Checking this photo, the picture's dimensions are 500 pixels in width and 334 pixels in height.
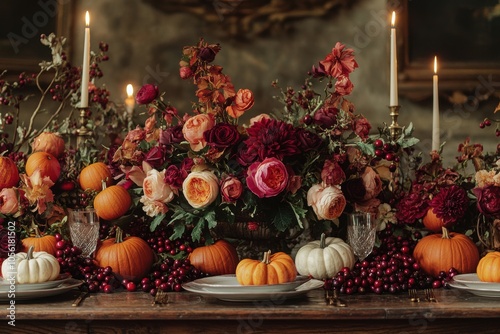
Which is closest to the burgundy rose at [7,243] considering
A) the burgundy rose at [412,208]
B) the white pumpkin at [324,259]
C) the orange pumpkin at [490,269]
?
the white pumpkin at [324,259]

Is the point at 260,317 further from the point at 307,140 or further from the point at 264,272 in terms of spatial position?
the point at 307,140

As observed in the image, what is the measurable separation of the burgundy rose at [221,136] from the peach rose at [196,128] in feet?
0.06

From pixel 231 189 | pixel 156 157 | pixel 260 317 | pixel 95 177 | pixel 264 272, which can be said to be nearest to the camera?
pixel 260 317

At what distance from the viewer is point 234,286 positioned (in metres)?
1.33

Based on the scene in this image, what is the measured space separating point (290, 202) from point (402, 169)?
15.6 inches

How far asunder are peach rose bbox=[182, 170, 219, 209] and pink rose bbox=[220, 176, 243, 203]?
0.02 m

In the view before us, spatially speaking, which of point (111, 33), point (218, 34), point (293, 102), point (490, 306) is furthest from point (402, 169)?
point (111, 33)

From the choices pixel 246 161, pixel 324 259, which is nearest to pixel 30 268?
pixel 246 161

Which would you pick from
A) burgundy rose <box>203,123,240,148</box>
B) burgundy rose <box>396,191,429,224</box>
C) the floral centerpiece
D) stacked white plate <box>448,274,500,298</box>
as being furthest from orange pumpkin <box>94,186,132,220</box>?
stacked white plate <box>448,274,500,298</box>

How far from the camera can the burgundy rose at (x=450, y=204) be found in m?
1.56

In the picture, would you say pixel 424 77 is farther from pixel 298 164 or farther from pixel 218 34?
pixel 298 164

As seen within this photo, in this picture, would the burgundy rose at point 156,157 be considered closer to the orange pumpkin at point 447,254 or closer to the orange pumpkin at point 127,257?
the orange pumpkin at point 127,257

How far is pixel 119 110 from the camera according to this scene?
3.17 metres

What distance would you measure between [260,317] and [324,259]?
0.30 meters
